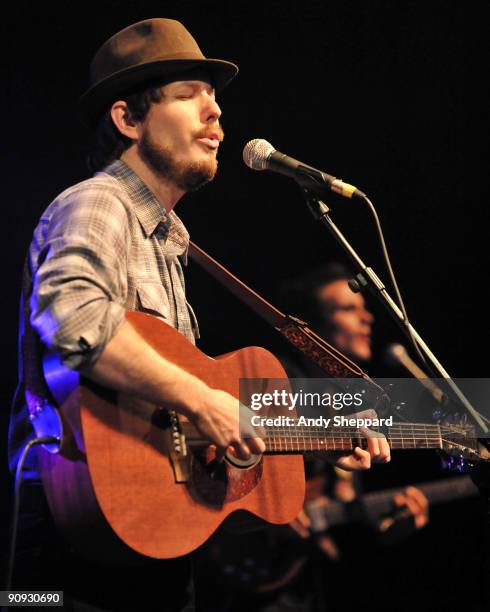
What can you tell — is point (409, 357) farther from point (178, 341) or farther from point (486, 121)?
point (178, 341)

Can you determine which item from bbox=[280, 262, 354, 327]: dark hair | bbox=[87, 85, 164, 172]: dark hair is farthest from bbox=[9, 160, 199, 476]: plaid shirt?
bbox=[280, 262, 354, 327]: dark hair

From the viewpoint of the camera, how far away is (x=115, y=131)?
8.58 feet

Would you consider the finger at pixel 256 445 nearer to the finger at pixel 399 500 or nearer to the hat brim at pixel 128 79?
the hat brim at pixel 128 79

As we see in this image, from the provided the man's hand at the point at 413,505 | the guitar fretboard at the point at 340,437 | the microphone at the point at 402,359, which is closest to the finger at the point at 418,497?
the man's hand at the point at 413,505

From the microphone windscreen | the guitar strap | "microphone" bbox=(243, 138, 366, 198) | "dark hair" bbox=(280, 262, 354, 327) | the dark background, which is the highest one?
the dark background

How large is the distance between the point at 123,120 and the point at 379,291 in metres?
1.07

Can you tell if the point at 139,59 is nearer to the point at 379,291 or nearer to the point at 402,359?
the point at 379,291

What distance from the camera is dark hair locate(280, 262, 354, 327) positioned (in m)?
4.57

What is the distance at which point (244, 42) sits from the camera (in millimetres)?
4250

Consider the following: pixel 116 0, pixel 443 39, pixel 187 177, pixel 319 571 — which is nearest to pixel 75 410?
pixel 187 177

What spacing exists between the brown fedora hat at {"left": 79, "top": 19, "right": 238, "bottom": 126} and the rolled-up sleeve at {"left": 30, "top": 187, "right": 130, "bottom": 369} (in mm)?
540

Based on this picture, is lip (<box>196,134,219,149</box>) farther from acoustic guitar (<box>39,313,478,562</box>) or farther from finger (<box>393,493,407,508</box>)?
finger (<box>393,493,407,508</box>)

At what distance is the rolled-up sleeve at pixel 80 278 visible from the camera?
74.3 inches

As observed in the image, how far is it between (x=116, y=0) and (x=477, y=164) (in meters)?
2.50
